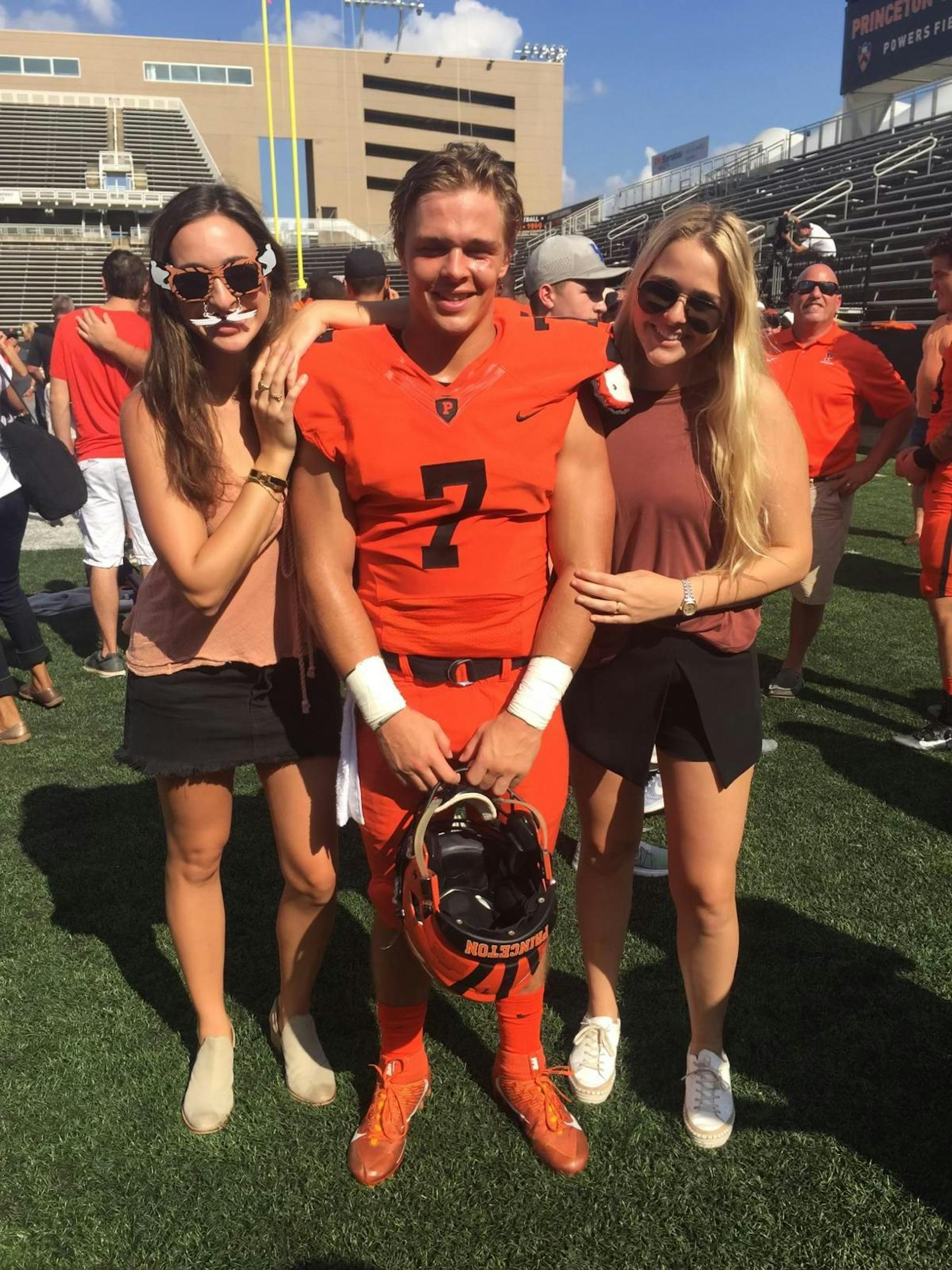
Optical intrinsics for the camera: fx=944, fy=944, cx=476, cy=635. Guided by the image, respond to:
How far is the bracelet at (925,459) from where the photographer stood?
13.5 ft

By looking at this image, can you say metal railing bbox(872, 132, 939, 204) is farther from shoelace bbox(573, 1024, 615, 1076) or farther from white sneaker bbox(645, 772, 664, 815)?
shoelace bbox(573, 1024, 615, 1076)

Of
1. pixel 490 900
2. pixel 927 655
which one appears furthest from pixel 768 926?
pixel 927 655

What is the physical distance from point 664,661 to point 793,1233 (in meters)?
1.17

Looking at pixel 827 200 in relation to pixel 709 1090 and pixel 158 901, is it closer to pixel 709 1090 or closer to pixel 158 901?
pixel 158 901

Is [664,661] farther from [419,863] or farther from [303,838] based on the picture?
[303,838]

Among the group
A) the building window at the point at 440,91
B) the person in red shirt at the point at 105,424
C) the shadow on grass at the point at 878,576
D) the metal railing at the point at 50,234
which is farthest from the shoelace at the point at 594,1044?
the building window at the point at 440,91

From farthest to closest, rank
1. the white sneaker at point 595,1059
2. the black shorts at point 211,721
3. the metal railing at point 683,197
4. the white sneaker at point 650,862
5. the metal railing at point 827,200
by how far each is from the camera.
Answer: the metal railing at point 683,197, the metal railing at point 827,200, the white sneaker at point 650,862, the white sneaker at point 595,1059, the black shorts at point 211,721

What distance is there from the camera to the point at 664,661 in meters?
1.98

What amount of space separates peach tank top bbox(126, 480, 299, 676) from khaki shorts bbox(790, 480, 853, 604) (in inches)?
132

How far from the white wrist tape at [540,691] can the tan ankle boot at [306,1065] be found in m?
1.11

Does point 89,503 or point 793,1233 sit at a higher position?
point 89,503

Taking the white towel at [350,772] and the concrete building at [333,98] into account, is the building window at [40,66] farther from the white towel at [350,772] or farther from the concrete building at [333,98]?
the white towel at [350,772]

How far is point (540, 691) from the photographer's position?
1.80 metres

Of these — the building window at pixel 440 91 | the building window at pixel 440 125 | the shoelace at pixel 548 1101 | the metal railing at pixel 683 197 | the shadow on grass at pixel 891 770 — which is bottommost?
the shoelace at pixel 548 1101
